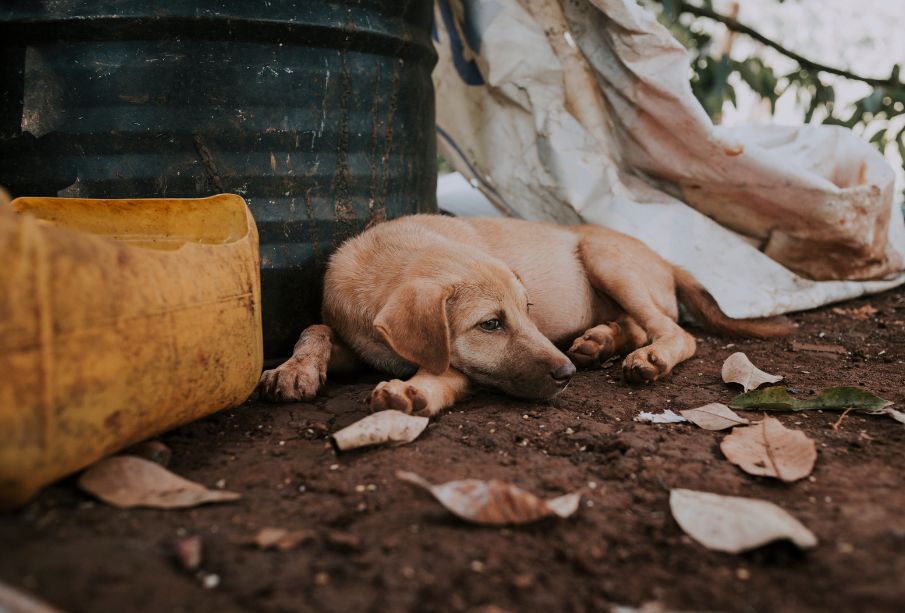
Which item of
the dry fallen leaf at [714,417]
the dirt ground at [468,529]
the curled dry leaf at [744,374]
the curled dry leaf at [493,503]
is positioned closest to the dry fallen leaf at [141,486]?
the dirt ground at [468,529]

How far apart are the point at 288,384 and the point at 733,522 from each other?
64.6 inches

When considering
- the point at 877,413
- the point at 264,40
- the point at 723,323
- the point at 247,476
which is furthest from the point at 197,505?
the point at 723,323

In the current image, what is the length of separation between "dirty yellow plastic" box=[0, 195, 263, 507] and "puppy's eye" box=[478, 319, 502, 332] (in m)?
0.94

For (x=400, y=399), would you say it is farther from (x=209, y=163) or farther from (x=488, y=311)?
(x=209, y=163)

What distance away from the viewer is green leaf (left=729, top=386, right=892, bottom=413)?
2.62 meters

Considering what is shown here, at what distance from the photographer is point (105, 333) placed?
169 centimetres

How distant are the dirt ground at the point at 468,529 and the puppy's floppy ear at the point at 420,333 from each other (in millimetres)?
241

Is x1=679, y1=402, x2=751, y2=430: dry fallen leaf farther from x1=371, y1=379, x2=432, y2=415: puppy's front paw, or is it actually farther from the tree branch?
the tree branch

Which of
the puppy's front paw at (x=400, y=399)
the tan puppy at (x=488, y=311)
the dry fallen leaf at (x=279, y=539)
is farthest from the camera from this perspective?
the tan puppy at (x=488, y=311)

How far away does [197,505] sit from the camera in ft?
5.86

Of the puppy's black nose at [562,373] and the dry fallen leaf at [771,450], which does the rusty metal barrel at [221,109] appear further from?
the dry fallen leaf at [771,450]

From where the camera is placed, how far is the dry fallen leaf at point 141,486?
5.75 feet

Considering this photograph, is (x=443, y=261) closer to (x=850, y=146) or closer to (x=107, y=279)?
(x=107, y=279)

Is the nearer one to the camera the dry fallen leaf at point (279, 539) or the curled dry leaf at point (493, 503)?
the dry fallen leaf at point (279, 539)
